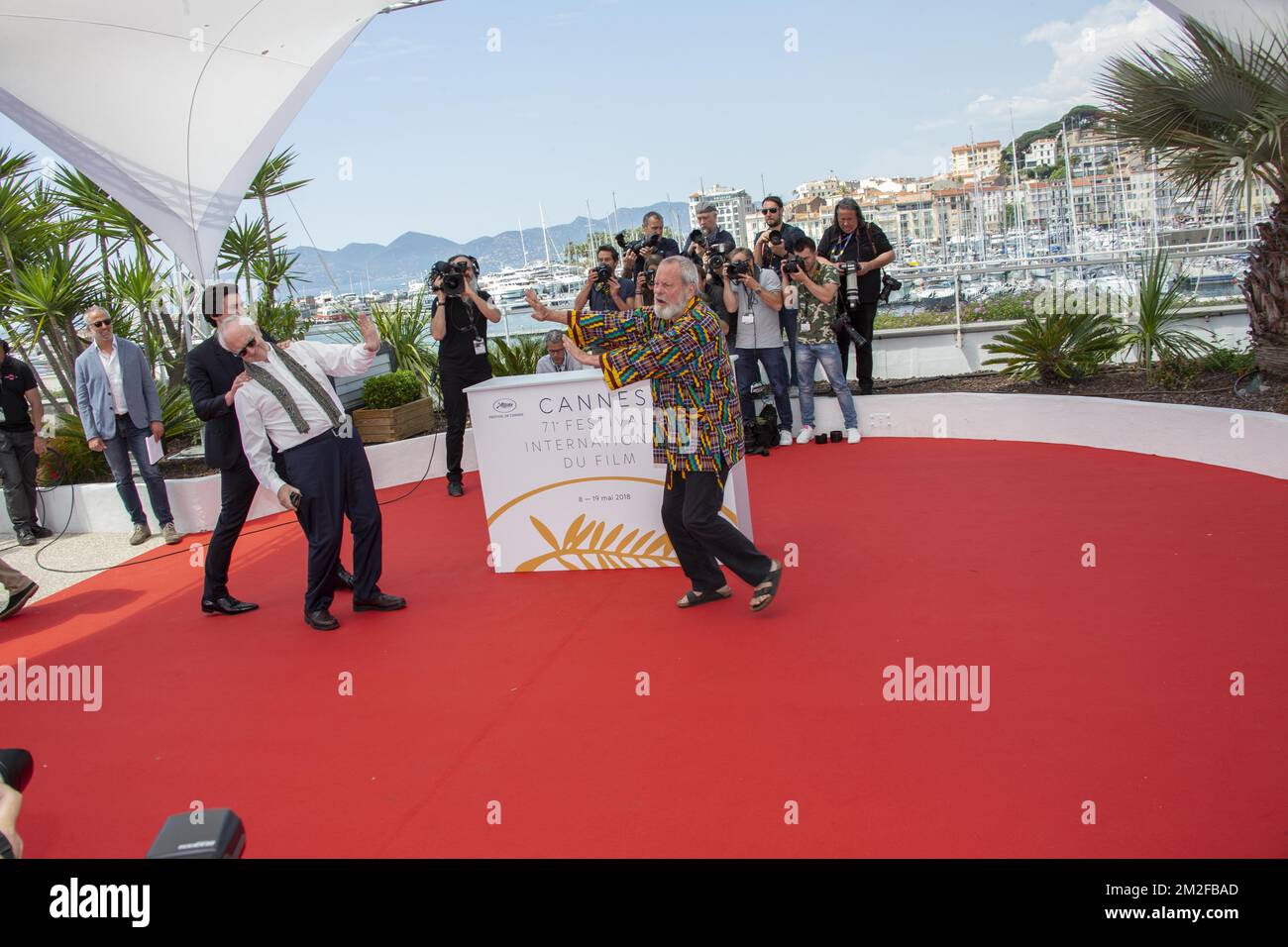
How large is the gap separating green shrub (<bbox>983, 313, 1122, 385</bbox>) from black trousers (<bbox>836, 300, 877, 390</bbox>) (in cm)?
118

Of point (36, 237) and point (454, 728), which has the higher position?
point (36, 237)

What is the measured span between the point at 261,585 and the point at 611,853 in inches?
171

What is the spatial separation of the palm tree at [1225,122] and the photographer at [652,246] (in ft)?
12.0

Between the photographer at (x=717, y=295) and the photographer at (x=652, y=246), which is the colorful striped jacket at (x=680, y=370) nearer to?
the photographer at (x=652, y=246)

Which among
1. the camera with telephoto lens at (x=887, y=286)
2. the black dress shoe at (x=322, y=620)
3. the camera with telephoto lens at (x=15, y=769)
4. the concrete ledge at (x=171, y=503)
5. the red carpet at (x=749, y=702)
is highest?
the camera with telephoto lens at (x=887, y=286)

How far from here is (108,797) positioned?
3.97 metres

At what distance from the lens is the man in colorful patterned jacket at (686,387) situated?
15.7ft

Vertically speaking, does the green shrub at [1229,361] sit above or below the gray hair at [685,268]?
below

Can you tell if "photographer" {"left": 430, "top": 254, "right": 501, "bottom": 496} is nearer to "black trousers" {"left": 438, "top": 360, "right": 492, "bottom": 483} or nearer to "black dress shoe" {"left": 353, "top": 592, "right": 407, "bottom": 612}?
"black trousers" {"left": 438, "top": 360, "right": 492, "bottom": 483}

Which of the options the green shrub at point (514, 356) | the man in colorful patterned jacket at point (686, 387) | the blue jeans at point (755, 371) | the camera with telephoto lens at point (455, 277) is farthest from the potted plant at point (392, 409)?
the man in colorful patterned jacket at point (686, 387)

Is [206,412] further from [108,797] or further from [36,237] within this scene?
[36,237]

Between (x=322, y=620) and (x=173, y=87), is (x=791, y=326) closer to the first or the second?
(x=322, y=620)

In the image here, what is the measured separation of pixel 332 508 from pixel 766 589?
2360 millimetres
